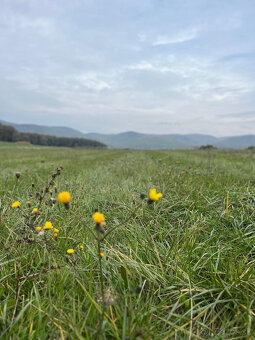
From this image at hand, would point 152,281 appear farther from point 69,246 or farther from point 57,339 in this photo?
point 69,246

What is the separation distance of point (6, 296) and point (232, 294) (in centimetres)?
169

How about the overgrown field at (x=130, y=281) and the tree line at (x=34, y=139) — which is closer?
the overgrown field at (x=130, y=281)

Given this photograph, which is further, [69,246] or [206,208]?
[206,208]

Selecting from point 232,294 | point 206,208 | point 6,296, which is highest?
point 206,208

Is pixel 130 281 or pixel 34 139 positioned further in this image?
pixel 34 139

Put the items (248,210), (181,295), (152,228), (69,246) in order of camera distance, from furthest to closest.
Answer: (248,210)
(152,228)
(69,246)
(181,295)

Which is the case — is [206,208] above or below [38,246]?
above

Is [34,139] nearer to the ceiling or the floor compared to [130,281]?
nearer to the ceiling

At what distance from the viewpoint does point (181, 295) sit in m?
1.33

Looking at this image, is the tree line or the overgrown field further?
the tree line

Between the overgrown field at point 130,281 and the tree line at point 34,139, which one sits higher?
the tree line at point 34,139

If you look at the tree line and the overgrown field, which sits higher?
the tree line

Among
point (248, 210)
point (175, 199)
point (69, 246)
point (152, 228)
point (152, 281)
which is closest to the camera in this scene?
point (152, 281)

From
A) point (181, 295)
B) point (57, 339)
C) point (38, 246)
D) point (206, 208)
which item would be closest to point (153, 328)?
point (181, 295)
